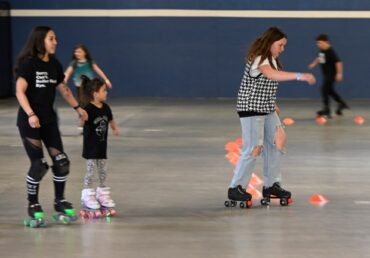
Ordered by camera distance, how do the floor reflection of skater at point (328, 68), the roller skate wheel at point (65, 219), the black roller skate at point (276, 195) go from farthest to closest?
1. the floor reflection of skater at point (328, 68)
2. the black roller skate at point (276, 195)
3. the roller skate wheel at point (65, 219)

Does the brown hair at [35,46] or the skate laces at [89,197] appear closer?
the brown hair at [35,46]

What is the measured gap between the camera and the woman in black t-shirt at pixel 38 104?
24.6 feet

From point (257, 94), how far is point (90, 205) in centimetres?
206

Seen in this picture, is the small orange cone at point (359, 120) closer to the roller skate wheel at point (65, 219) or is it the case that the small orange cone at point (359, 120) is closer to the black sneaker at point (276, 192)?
the black sneaker at point (276, 192)

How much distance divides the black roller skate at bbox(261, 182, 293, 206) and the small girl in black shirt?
1708 mm

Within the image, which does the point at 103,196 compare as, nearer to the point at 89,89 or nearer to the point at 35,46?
the point at 89,89

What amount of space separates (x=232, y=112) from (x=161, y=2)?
17.2ft

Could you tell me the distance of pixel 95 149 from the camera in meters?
8.08

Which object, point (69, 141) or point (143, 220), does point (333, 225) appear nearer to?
point (143, 220)

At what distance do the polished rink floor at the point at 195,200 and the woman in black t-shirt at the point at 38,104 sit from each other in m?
0.51

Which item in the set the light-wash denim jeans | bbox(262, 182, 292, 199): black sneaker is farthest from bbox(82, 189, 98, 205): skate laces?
bbox(262, 182, 292, 199): black sneaker

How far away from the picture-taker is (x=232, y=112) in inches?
730

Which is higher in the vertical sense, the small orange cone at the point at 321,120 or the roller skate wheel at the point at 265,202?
the roller skate wheel at the point at 265,202

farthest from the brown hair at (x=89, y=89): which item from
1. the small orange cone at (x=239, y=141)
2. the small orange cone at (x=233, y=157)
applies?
the small orange cone at (x=239, y=141)
